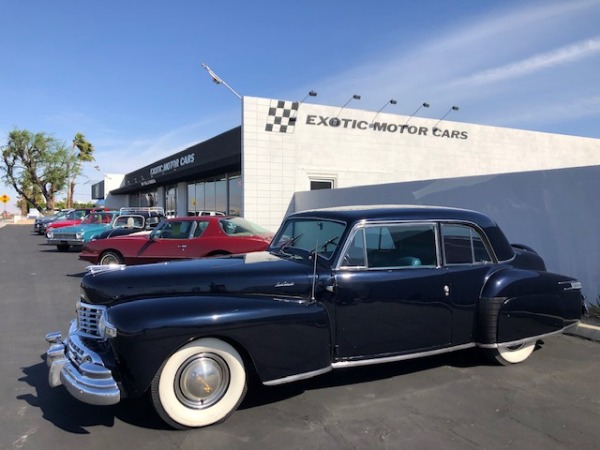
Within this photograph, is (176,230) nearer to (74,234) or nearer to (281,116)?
(281,116)

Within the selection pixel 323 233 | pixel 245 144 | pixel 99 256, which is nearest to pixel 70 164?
pixel 245 144

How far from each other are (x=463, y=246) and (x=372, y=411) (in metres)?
1.85

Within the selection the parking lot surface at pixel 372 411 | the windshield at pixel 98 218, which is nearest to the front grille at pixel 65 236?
the windshield at pixel 98 218

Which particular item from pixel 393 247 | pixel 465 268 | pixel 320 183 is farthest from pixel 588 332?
pixel 320 183

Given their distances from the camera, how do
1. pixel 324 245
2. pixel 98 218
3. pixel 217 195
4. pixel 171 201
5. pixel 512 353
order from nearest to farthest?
1. pixel 324 245
2. pixel 512 353
3. pixel 98 218
4. pixel 217 195
5. pixel 171 201

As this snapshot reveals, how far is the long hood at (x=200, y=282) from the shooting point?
3664 millimetres

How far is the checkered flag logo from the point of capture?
16.1 m

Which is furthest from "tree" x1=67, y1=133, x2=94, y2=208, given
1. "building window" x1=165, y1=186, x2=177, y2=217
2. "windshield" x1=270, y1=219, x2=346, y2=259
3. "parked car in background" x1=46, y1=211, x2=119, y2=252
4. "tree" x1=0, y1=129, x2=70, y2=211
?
"windshield" x1=270, y1=219, x2=346, y2=259

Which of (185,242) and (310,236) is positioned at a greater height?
(310,236)

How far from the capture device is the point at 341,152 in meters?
17.2

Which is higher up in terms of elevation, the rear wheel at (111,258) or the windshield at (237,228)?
the windshield at (237,228)

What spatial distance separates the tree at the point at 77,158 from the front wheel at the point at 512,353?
2403 inches

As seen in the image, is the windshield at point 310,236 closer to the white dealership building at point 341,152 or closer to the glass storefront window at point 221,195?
the white dealership building at point 341,152

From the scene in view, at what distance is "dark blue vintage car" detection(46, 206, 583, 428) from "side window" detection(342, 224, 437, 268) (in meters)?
0.01
